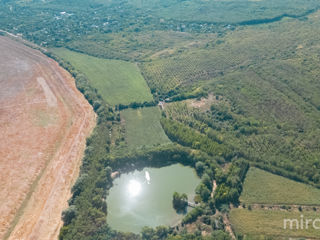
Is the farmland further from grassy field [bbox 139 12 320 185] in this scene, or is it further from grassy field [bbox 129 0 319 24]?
grassy field [bbox 129 0 319 24]

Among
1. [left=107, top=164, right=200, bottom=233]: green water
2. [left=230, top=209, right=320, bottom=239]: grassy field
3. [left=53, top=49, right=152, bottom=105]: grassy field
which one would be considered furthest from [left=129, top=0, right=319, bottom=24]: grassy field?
[left=230, top=209, right=320, bottom=239]: grassy field

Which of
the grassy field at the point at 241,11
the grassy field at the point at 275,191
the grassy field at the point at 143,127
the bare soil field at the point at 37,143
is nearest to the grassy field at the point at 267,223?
the grassy field at the point at 275,191

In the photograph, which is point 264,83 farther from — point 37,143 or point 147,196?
point 37,143

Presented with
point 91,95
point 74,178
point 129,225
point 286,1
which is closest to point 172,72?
point 91,95

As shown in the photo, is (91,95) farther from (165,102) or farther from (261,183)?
(261,183)

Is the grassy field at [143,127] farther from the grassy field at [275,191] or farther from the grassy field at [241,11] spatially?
the grassy field at [241,11]
